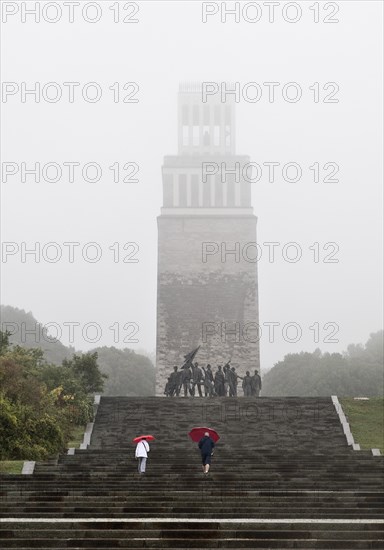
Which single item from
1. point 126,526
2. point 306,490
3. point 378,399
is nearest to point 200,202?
point 378,399

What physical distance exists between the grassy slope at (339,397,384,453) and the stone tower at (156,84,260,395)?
1362 centimetres

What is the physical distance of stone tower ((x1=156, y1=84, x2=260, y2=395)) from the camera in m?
39.6

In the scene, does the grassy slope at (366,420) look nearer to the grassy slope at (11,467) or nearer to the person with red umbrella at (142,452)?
the person with red umbrella at (142,452)

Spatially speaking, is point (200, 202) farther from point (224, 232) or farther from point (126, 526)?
point (126, 526)

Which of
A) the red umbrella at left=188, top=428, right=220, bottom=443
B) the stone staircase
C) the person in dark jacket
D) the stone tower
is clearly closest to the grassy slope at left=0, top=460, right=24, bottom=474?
the stone staircase

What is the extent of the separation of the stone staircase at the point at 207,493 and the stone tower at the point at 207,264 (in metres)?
16.0

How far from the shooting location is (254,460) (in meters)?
17.5

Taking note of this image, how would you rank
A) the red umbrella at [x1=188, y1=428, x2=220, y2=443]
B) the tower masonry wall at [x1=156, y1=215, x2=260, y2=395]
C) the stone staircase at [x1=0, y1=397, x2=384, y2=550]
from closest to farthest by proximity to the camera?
the stone staircase at [x1=0, y1=397, x2=384, y2=550] < the red umbrella at [x1=188, y1=428, x2=220, y2=443] < the tower masonry wall at [x1=156, y1=215, x2=260, y2=395]

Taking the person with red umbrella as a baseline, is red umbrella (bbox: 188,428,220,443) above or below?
above

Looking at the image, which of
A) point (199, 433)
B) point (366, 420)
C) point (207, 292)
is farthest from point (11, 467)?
point (207, 292)

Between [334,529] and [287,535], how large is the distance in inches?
28.5

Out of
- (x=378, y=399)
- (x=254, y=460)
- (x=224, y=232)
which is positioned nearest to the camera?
(x=254, y=460)

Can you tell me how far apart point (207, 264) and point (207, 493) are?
28.1 m

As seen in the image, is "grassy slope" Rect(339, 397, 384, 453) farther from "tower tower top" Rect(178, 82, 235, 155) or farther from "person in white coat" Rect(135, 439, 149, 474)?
"tower tower top" Rect(178, 82, 235, 155)
